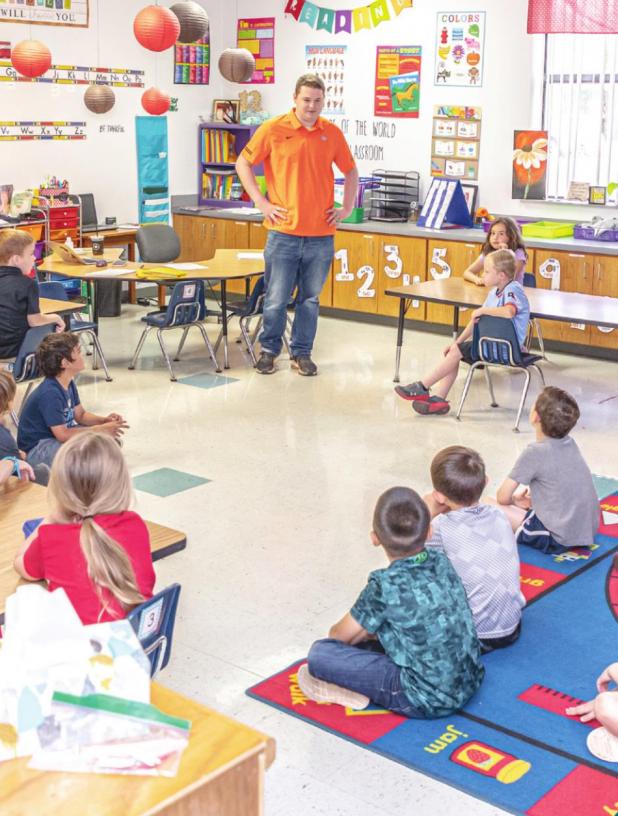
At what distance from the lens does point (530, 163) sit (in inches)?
348

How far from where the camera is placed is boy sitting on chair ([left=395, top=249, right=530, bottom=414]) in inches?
253

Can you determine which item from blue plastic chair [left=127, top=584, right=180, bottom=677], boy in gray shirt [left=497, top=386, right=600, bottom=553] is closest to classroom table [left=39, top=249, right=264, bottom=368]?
boy in gray shirt [left=497, top=386, right=600, bottom=553]

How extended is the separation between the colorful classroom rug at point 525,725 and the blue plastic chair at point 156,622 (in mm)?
813

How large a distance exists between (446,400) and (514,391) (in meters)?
0.68

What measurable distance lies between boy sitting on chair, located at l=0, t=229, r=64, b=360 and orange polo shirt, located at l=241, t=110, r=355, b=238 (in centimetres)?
204

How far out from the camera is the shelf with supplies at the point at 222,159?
10547 millimetres

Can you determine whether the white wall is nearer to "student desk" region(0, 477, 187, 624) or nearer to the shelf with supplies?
the shelf with supplies

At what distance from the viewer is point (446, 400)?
6.91 m

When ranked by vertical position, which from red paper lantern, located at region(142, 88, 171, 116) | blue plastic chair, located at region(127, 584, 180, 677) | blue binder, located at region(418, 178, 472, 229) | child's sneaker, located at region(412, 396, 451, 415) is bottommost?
child's sneaker, located at region(412, 396, 451, 415)

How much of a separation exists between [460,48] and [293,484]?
5.11 meters

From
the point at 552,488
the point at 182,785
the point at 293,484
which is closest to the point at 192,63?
the point at 293,484

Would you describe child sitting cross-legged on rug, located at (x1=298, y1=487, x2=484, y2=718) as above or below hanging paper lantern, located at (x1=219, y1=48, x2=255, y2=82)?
below

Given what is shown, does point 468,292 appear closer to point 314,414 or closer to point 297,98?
point 314,414

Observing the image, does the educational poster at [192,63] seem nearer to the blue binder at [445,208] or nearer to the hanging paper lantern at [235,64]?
the hanging paper lantern at [235,64]
